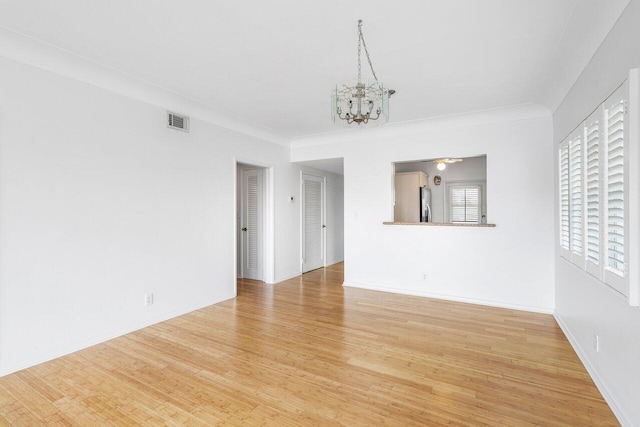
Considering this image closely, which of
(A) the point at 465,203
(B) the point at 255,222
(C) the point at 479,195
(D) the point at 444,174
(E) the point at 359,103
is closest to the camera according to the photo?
(E) the point at 359,103

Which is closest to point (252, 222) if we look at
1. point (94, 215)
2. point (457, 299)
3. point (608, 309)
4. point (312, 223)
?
point (312, 223)

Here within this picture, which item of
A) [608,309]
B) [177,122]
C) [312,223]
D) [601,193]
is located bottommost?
[608,309]

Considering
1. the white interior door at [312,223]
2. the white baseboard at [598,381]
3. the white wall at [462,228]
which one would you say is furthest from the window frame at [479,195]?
the white baseboard at [598,381]

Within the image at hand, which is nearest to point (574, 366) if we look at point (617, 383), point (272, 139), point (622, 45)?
point (617, 383)

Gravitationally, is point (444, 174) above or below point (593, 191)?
above

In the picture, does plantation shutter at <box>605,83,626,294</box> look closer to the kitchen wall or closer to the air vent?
the air vent

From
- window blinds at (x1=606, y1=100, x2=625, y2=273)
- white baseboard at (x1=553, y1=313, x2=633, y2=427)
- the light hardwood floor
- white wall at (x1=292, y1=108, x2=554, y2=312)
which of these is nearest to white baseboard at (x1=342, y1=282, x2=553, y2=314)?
white wall at (x1=292, y1=108, x2=554, y2=312)

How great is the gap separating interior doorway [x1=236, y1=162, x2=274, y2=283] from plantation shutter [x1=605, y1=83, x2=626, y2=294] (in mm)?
4268

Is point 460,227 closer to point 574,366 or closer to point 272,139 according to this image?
point 574,366

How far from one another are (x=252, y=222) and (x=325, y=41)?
3782 mm

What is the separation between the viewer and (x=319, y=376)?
98.4 inches

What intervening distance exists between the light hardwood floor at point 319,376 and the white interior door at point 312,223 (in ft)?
9.14

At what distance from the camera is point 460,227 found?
14.8ft

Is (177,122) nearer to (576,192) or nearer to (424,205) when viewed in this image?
(576,192)
